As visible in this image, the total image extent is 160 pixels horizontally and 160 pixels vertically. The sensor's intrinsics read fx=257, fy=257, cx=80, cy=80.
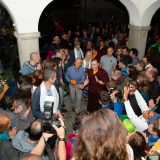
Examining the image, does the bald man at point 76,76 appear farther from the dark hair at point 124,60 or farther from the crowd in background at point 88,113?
the dark hair at point 124,60

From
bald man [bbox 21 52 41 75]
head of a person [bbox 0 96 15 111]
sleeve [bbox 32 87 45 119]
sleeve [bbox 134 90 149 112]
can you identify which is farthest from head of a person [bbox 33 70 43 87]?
sleeve [bbox 134 90 149 112]

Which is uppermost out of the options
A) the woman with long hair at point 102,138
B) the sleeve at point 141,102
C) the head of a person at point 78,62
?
the woman with long hair at point 102,138

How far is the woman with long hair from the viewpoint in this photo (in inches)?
90.0

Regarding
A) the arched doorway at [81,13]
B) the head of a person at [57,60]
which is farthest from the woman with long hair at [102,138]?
the arched doorway at [81,13]

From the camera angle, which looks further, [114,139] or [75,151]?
[75,151]

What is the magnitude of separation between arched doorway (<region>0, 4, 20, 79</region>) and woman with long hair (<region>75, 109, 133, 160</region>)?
734cm

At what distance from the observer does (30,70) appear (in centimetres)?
609

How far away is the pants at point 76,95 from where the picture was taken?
261 inches

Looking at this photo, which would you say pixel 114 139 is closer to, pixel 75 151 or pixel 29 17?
pixel 75 151

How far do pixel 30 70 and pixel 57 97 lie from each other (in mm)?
1452

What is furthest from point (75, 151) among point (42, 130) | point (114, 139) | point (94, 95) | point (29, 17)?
point (29, 17)

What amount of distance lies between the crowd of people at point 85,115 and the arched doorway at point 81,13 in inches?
219

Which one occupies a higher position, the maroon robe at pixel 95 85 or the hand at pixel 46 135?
the hand at pixel 46 135

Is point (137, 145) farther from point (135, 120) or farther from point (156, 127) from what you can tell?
point (135, 120)
